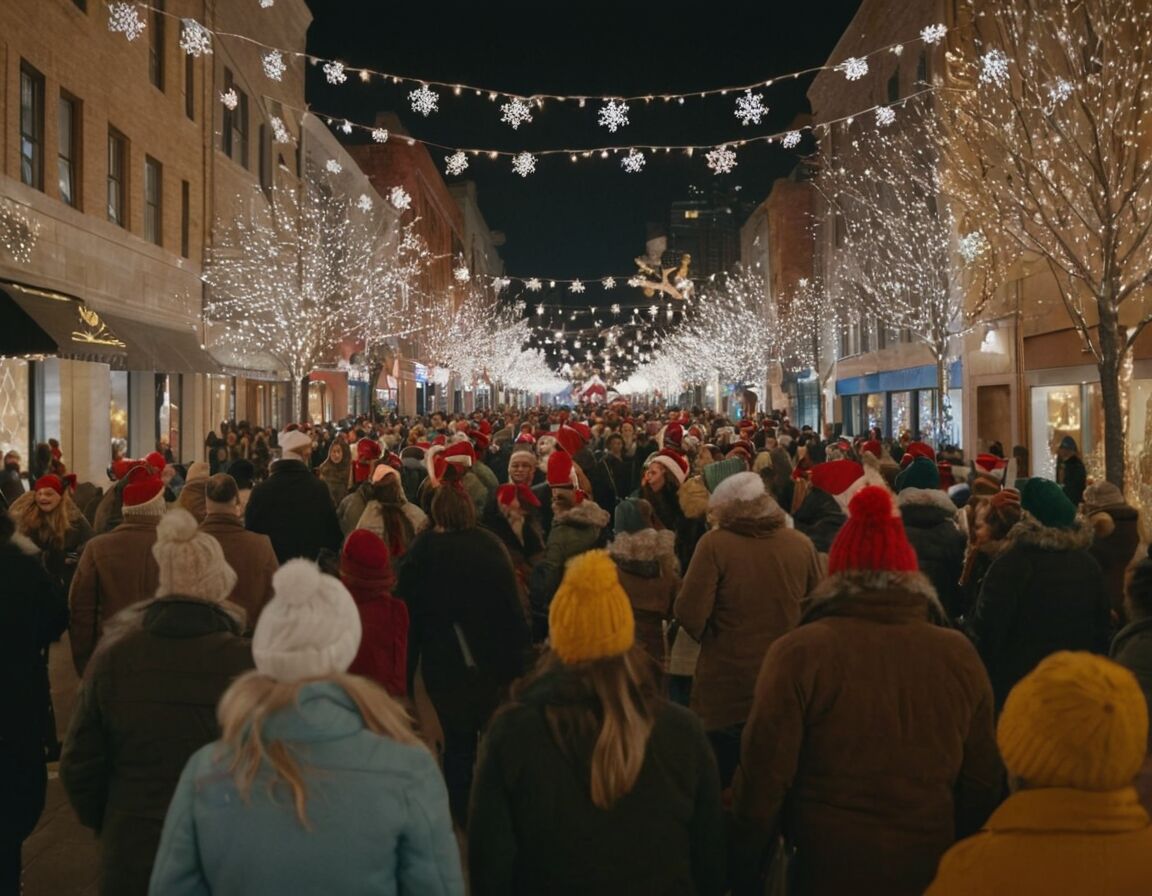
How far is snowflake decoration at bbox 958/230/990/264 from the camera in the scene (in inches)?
1016

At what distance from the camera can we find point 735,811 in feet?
11.5

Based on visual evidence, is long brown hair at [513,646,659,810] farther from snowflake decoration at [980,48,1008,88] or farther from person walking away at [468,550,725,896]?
snowflake decoration at [980,48,1008,88]

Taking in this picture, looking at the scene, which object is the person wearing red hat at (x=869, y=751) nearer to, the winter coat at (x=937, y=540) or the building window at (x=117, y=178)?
the winter coat at (x=937, y=540)

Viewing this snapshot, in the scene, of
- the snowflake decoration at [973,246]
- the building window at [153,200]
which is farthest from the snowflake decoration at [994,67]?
the building window at [153,200]

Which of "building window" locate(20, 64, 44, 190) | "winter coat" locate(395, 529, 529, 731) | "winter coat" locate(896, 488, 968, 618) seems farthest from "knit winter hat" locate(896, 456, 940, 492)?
"building window" locate(20, 64, 44, 190)

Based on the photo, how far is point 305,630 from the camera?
106 inches

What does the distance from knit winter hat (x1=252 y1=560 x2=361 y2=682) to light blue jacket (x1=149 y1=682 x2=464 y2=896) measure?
8 centimetres

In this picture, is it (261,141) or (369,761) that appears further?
(261,141)

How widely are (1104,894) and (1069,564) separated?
11.0 ft

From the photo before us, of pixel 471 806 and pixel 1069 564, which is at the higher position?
pixel 1069 564

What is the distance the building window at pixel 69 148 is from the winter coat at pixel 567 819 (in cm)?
2045

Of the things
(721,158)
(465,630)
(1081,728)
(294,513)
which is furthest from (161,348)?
(1081,728)

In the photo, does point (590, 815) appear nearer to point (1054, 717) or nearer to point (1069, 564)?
point (1054, 717)

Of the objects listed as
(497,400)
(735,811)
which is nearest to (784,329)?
(735,811)
